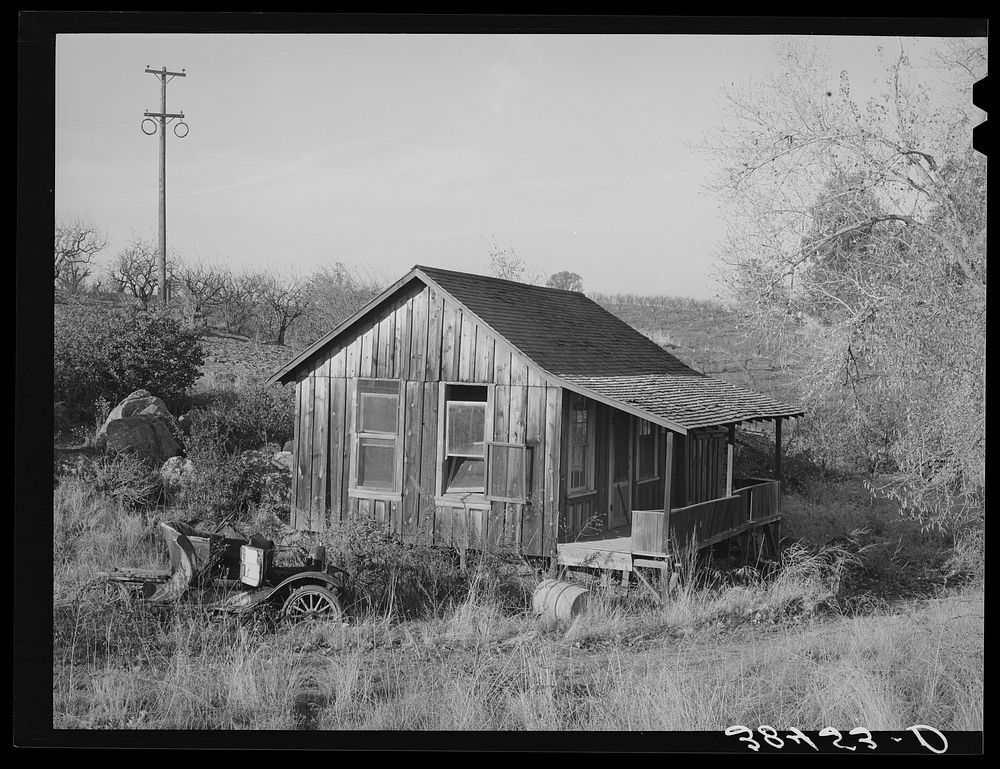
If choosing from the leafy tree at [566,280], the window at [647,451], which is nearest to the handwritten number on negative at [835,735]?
the window at [647,451]

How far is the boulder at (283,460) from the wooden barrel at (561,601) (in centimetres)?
854

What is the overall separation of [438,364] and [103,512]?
6.79 metres

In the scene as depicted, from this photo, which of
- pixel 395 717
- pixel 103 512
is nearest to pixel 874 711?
pixel 395 717

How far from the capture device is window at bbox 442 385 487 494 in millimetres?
13641

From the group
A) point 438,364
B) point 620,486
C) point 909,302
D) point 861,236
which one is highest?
point 861,236

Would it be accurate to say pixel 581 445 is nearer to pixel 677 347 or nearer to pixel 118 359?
pixel 118 359

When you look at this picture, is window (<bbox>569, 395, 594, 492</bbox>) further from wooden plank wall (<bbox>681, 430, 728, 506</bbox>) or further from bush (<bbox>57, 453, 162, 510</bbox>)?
bush (<bbox>57, 453, 162, 510</bbox>)

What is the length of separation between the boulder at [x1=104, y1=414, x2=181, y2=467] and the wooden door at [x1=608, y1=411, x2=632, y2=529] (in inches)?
390

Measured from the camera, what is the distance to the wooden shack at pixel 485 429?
516 inches

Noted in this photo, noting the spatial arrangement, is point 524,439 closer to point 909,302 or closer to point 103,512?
point 909,302

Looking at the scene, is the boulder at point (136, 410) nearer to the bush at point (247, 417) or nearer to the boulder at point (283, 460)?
the bush at point (247, 417)

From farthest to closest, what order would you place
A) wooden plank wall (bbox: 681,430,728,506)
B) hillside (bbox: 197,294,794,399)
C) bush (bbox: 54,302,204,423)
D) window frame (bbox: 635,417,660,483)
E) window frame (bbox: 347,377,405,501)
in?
hillside (bbox: 197,294,794,399) → bush (bbox: 54,302,204,423) → wooden plank wall (bbox: 681,430,728,506) → window frame (bbox: 635,417,660,483) → window frame (bbox: 347,377,405,501)

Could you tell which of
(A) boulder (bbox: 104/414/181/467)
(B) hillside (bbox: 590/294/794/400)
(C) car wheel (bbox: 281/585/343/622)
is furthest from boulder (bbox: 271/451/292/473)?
(B) hillside (bbox: 590/294/794/400)

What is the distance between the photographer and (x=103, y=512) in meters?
15.4
